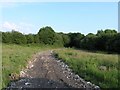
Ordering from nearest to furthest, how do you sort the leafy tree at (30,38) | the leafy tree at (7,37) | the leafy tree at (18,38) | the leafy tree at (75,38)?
the leafy tree at (7,37) → the leafy tree at (18,38) → the leafy tree at (30,38) → the leafy tree at (75,38)

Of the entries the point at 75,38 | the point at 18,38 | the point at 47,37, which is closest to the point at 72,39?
the point at 75,38

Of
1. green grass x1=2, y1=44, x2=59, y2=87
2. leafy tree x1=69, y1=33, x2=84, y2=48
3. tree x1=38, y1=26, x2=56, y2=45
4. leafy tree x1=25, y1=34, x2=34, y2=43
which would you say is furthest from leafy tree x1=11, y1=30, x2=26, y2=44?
green grass x1=2, y1=44, x2=59, y2=87

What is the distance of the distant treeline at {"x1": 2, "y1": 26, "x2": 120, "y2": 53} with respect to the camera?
196 feet

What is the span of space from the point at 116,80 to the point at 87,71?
4307 millimetres

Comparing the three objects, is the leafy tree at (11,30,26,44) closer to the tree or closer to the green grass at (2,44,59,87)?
the tree

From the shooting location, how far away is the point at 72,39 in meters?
100

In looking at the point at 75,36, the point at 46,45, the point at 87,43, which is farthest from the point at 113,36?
the point at 75,36

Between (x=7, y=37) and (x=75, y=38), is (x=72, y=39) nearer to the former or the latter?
(x=75, y=38)

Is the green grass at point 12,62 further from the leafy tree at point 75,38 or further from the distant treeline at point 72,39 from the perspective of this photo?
the leafy tree at point 75,38

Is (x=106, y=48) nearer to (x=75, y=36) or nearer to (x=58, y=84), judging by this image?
(x=75, y=36)

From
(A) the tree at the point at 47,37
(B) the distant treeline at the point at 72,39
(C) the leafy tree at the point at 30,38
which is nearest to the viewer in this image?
(B) the distant treeline at the point at 72,39

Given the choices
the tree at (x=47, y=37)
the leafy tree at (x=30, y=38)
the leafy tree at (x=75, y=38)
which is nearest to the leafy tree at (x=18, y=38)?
the leafy tree at (x=30, y=38)

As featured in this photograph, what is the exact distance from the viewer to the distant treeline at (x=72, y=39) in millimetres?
59881

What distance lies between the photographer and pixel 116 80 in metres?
13.4
